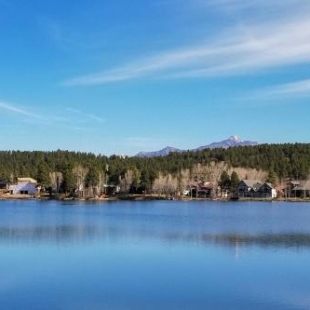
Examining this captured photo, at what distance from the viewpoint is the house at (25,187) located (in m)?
105

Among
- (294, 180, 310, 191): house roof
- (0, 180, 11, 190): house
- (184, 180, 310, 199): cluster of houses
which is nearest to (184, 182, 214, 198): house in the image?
(184, 180, 310, 199): cluster of houses

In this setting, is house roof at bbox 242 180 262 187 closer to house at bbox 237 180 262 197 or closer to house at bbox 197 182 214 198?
house at bbox 237 180 262 197

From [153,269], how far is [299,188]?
85469mm

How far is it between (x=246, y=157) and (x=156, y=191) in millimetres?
32280

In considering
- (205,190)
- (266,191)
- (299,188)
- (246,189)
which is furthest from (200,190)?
(299,188)

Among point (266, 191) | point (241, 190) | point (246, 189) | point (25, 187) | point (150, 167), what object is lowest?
point (266, 191)

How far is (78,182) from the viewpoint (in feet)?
314

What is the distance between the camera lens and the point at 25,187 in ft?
347

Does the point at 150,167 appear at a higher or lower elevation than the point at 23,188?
higher

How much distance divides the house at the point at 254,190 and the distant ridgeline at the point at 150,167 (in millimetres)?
2737

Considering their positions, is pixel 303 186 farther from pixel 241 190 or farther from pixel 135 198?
pixel 135 198

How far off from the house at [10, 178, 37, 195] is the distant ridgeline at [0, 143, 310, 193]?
7.35 ft

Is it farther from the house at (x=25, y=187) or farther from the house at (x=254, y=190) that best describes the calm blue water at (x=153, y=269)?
the house at (x=25, y=187)

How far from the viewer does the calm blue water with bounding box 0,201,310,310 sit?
51.1ft
